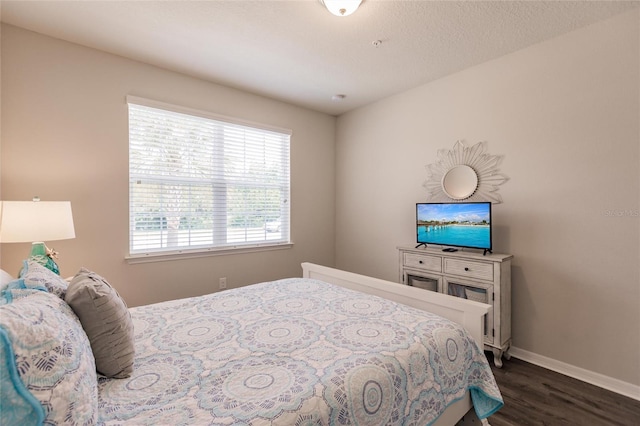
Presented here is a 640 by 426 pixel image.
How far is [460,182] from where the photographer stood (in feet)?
9.62

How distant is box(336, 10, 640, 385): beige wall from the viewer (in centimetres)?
209

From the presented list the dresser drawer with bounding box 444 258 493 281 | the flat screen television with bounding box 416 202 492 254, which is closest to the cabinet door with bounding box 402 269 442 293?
the dresser drawer with bounding box 444 258 493 281

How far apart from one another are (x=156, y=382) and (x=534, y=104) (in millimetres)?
3196

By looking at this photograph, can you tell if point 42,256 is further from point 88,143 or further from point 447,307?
point 447,307

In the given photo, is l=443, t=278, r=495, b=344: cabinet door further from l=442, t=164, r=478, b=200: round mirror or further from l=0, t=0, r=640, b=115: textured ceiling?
l=0, t=0, r=640, b=115: textured ceiling

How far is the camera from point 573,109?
231 cm

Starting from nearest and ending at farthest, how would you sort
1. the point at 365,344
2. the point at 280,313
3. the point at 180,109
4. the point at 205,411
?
the point at 205,411 < the point at 365,344 < the point at 280,313 < the point at 180,109

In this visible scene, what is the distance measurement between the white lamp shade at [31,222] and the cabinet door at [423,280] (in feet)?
9.26

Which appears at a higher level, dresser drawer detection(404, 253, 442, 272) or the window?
the window

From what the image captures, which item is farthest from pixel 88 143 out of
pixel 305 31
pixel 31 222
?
pixel 305 31

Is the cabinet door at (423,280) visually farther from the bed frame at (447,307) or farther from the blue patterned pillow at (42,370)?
the blue patterned pillow at (42,370)

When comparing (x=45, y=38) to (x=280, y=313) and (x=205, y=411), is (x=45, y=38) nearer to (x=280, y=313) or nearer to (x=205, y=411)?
(x=280, y=313)

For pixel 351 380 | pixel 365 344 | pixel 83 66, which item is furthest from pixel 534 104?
pixel 83 66

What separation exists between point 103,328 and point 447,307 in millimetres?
1671
